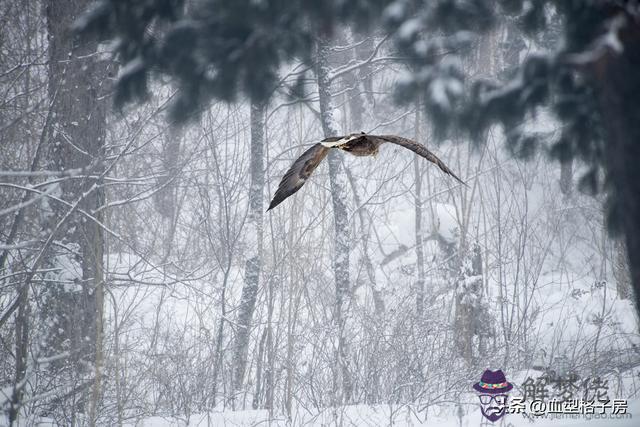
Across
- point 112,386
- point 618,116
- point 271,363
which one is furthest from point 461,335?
point 112,386

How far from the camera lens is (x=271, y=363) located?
5.82m

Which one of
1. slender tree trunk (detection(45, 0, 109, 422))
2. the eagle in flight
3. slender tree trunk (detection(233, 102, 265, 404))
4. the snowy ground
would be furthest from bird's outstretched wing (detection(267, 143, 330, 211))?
slender tree trunk (detection(233, 102, 265, 404))

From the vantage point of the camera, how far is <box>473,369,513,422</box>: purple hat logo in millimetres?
4371

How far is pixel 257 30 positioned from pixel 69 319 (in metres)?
3.06

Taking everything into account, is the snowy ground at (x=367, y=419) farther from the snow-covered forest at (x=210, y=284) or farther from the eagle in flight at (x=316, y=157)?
the eagle in flight at (x=316, y=157)

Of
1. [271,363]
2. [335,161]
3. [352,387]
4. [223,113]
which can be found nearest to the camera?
[352,387]

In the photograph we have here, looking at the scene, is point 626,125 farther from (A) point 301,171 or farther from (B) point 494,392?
(A) point 301,171

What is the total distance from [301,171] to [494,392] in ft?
9.16

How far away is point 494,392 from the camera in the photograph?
14.4 feet

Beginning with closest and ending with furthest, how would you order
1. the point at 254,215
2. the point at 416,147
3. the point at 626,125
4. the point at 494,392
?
1. the point at 416,147
2. the point at 626,125
3. the point at 494,392
4. the point at 254,215

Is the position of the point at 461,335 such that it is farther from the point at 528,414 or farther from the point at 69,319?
the point at 69,319

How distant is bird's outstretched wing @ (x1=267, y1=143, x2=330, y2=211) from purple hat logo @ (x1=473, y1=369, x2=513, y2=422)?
101 inches

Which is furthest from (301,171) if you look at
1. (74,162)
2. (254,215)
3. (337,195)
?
(254,215)

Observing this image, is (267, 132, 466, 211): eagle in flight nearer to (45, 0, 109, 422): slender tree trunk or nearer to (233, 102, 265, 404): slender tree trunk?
(45, 0, 109, 422): slender tree trunk
